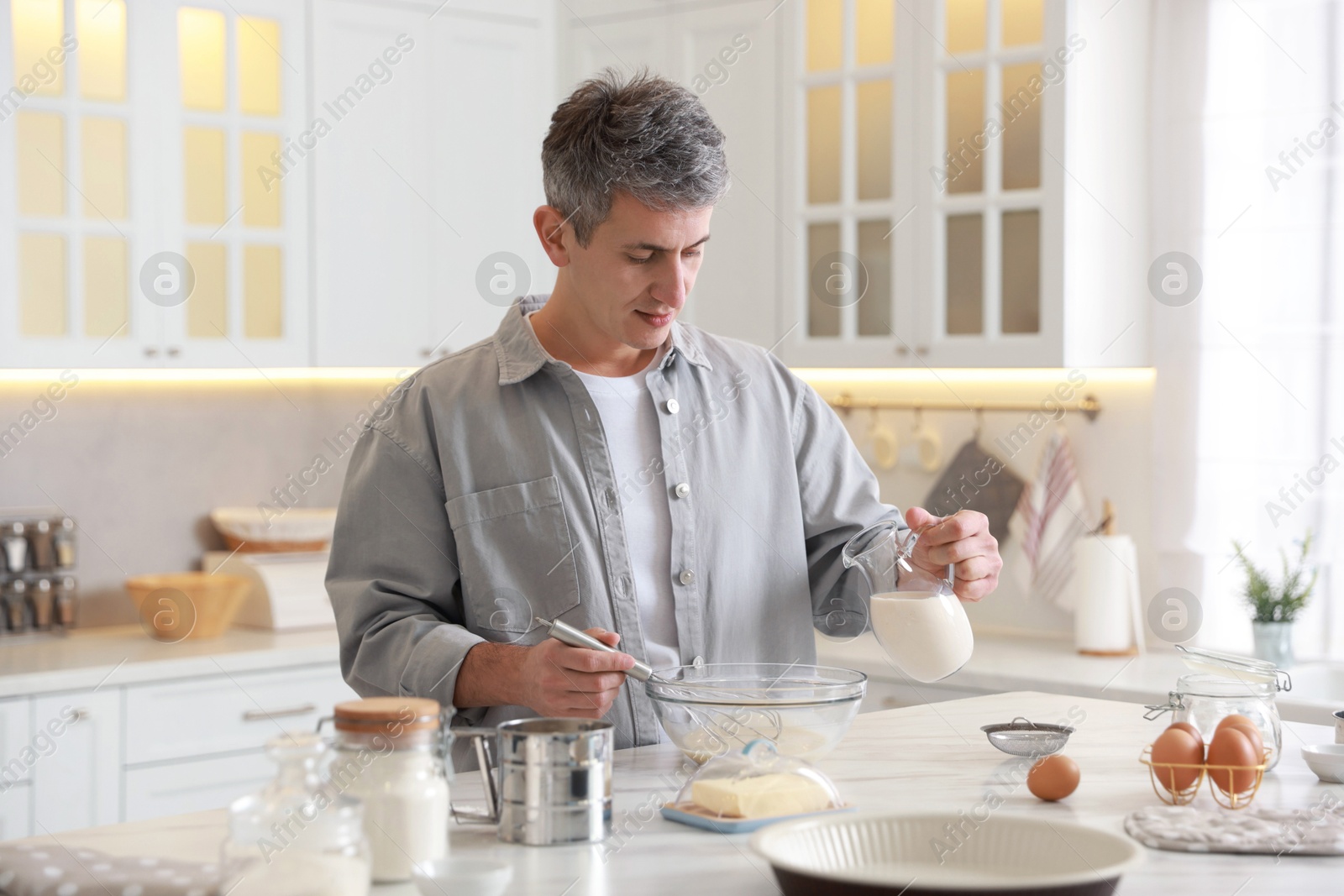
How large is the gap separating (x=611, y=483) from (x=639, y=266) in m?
0.29

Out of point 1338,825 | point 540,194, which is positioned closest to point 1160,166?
point 540,194

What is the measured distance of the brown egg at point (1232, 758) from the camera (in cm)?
136

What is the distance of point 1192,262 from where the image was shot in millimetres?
3180

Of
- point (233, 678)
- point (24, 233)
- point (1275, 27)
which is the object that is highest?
point (1275, 27)

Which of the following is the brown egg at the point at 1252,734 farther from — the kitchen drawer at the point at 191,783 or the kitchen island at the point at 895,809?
the kitchen drawer at the point at 191,783

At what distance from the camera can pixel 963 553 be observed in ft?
5.24

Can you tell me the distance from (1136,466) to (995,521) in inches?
14.5

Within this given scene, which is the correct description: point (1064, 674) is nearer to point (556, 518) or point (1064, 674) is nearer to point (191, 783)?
point (556, 518)

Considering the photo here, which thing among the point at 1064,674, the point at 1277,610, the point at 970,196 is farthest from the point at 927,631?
the point at 970,196

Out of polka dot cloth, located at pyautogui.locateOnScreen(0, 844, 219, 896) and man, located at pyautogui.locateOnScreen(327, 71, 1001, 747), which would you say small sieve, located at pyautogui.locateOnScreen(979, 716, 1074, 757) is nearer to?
man, located at pyautogui.locateOnScreen(327, 71, 1001, 747)

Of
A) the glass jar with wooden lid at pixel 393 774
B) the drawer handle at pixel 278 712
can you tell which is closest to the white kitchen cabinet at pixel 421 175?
the drawer handle at pixel 278 712

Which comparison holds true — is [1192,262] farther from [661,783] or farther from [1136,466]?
[661,783]

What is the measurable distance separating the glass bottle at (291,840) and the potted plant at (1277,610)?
2370 mm

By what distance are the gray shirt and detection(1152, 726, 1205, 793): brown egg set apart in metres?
0.61
